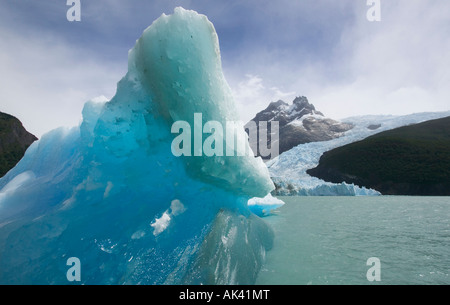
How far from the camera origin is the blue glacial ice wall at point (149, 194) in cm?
262

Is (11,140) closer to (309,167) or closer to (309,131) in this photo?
(309,167)

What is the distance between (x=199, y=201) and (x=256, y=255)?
50.6 inches

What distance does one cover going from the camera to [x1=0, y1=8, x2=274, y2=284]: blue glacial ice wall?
262 centimetres

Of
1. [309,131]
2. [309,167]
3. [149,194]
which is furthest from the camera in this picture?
[309,131]

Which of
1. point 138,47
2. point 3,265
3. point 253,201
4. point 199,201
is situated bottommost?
point 253,201

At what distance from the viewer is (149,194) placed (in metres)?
3.60

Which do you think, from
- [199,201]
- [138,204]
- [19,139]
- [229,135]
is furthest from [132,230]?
[19,139]

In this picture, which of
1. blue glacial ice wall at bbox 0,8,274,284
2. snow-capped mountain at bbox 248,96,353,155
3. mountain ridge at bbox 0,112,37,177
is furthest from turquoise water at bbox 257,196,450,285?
snow-capped mountain at bbox 248,96,353,155

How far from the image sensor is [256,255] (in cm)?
379

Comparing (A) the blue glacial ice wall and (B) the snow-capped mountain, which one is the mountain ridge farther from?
(B) the snow-capped mountain

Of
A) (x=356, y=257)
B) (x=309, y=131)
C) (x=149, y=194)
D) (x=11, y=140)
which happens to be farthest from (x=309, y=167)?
(x=11, y=140)

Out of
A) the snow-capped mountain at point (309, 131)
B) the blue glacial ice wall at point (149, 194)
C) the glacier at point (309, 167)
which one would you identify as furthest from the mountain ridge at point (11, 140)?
the snow-capped mountain at point (309, 131)
